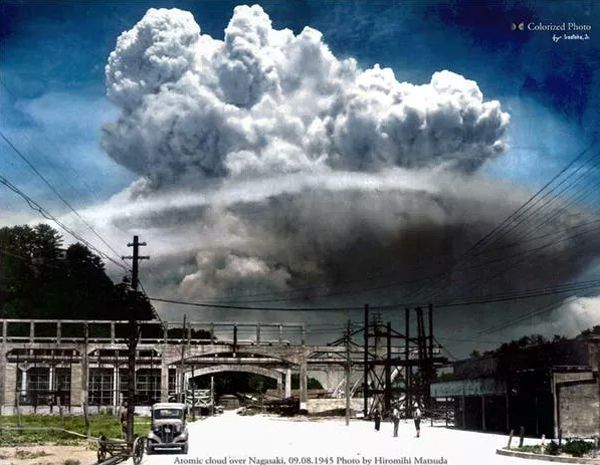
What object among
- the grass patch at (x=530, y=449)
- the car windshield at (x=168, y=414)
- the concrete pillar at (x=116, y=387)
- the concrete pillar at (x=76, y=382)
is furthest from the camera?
the concrete pillar at (x=116, y=387)

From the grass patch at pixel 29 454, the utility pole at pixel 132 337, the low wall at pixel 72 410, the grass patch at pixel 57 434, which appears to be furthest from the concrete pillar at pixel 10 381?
the grass patch at pixel 29 454

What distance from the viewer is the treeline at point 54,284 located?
1593 inches

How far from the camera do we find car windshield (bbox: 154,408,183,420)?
31266 millimetres

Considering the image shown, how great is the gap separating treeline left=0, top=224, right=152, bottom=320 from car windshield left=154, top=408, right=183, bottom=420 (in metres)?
10.2

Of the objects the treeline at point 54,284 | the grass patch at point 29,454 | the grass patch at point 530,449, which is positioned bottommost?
the grass patch at point 530,449

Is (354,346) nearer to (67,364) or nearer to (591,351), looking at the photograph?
(67,364)

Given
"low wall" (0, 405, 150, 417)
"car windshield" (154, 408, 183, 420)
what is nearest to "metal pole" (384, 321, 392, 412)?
"low wall" (0, 405, 150, 417)

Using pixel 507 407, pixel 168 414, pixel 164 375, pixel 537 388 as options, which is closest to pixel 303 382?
pixel 164 375

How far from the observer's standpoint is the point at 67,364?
57406 millimetres

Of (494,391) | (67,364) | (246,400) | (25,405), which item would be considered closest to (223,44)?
(494,391)

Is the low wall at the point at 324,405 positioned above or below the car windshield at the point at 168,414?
below

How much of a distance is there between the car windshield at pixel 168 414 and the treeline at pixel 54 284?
10165 mm

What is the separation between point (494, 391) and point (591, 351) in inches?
362

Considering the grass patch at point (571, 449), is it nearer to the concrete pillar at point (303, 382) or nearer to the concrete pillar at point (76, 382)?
the concrete pillar at point (303, 382)
